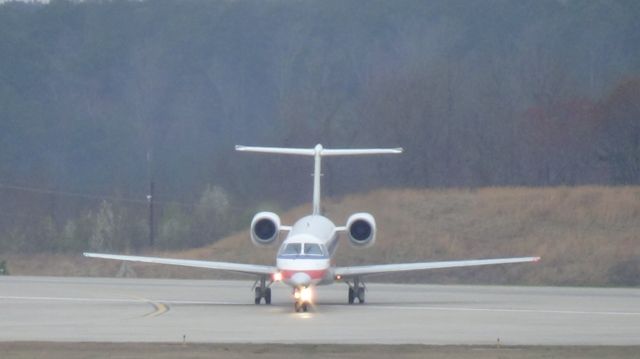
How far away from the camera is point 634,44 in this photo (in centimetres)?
9625

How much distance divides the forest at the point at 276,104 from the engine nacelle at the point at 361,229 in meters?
29.6

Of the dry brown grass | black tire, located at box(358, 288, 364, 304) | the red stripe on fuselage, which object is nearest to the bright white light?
the red stripe on fuselage

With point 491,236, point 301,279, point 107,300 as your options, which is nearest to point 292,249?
point 301,279

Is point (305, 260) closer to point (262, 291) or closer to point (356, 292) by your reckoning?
point (262, 291)

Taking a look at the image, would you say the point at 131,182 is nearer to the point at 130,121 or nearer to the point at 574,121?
the point at 130,121

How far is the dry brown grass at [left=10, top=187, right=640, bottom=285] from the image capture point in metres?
49.1

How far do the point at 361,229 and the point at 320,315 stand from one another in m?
5.30

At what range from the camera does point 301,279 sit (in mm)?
29688

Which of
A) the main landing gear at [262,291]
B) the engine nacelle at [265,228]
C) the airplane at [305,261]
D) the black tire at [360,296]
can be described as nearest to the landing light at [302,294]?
the airplane at [305,261]

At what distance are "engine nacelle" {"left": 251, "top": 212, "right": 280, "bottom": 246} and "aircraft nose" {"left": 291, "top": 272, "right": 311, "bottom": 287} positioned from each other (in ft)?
10.1

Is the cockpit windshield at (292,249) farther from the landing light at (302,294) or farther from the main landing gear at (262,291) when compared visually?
the main landing gear at (262,291)

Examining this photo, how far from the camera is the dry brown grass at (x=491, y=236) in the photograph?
4912 cm

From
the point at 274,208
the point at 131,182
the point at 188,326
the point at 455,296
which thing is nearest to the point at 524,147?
the point at 274,208

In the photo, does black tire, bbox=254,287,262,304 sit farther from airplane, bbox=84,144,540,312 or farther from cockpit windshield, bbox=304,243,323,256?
cockpit windshield, bbox=304,243,323,256
